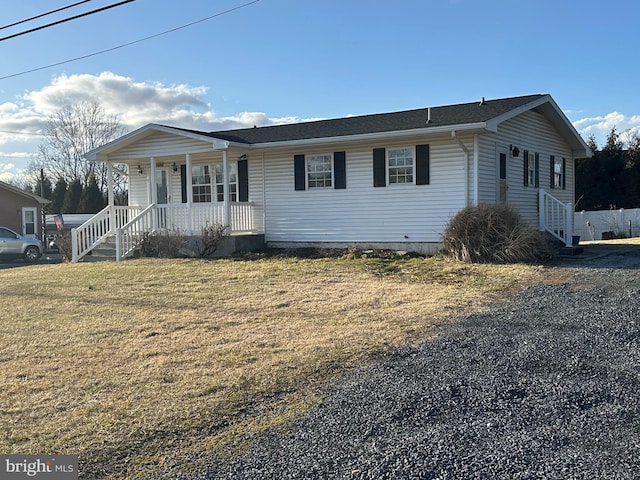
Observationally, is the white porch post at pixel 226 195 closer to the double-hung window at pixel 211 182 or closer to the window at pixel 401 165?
the double-hung window at pixel 211 182

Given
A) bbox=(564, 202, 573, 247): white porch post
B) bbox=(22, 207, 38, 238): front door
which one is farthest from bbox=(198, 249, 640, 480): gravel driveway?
bbox=(22, 207, 38, 238): front door

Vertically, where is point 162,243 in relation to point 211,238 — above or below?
below

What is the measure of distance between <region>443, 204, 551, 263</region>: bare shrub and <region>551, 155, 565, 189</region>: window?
619cm

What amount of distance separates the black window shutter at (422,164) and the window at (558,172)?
19.0ft

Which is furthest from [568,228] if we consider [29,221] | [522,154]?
[29,221]

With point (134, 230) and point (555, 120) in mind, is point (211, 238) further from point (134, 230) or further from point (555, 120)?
point (555, 120)

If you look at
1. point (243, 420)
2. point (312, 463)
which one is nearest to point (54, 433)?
point (243, 420)

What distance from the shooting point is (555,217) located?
16.3 metres

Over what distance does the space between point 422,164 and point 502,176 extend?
90.0 inches

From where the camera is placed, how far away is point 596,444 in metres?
3.41

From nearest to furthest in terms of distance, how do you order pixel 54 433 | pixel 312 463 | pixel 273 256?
pixel 312 463
pixel 54 433
pixel 273 256

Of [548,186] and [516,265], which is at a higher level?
[548,186]

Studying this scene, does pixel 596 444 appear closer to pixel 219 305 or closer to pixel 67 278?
pixel 219 305

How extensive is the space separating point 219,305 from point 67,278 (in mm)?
4734
